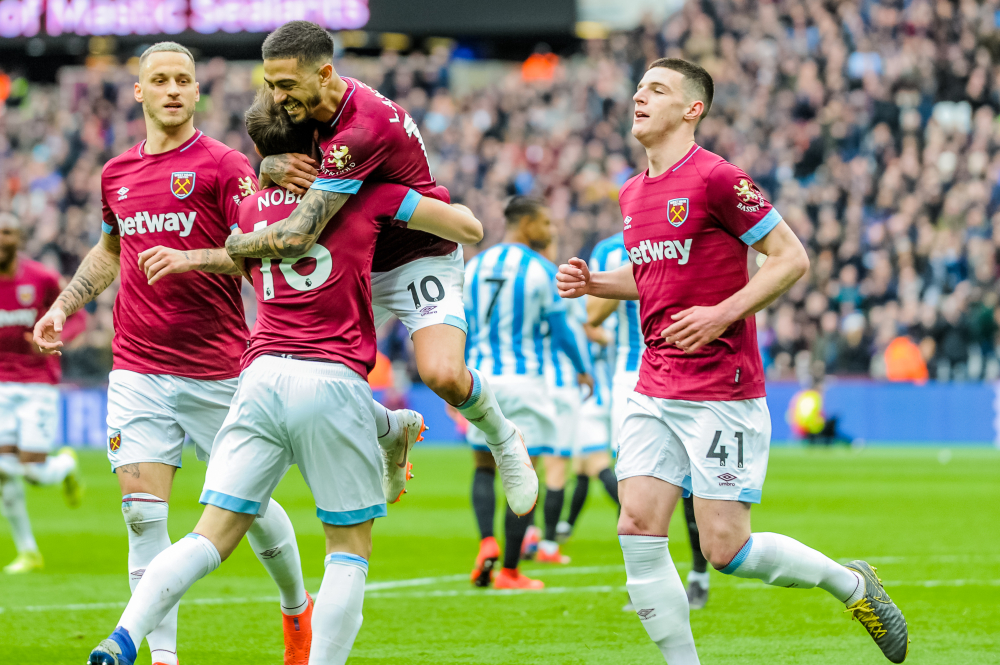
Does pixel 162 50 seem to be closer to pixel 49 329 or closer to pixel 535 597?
pixel 49 329

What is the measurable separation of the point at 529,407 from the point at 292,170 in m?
4.63

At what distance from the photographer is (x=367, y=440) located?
15.4 feet

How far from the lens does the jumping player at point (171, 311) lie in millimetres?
5684

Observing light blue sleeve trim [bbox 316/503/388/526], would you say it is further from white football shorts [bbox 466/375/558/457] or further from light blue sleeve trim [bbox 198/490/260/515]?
white football shorts [bbox 466/375/558/457]

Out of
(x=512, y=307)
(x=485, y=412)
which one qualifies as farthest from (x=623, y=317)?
(x=485, y=412)

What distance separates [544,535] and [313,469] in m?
5.44

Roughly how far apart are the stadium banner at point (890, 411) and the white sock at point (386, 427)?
17.2 metres

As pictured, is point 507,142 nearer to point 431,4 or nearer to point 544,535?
point 431,4

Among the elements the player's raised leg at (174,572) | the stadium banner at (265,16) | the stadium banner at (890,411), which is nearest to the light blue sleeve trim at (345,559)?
the player's raised leg at (174,572)

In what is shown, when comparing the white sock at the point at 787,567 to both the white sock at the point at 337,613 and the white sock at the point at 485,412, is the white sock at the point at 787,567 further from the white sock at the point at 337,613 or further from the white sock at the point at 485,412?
the white sock at the point at 337,613

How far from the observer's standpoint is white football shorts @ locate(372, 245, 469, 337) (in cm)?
516

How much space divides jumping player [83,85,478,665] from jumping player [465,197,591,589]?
421cm

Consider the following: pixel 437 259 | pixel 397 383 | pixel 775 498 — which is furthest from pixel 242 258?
pixel 397 383

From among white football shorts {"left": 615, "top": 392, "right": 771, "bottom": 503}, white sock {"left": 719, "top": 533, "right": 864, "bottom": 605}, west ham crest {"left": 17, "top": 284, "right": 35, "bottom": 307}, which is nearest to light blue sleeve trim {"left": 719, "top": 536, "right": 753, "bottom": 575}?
white sock {"left": 719, "top": 533, "right": 864, "bottom": 605}
